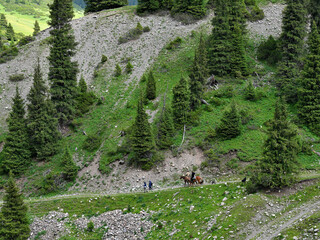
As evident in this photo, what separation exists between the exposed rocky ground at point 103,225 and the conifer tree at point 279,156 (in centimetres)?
1343

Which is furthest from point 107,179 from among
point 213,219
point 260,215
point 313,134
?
point 313,134

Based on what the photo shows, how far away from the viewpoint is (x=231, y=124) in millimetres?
43688

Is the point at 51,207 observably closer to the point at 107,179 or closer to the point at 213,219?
the point at 107,179

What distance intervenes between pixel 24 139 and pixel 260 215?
127 ft

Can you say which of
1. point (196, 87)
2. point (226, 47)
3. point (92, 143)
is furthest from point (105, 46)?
point (92, 143)

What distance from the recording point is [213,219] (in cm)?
2759

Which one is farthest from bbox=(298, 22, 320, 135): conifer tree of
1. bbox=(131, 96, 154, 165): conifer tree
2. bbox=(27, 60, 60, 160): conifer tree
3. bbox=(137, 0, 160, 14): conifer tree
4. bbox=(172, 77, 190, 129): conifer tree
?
bbox=(137, 0, 160, 14): conifer tree

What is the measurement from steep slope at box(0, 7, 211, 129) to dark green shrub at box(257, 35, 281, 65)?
66.4ft

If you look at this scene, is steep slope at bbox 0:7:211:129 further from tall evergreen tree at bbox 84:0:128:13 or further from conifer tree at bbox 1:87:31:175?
conifer tree at bbox 1:87:31:175

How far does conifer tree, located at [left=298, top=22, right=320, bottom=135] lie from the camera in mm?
43750

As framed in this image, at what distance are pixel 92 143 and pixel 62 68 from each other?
15.2 m

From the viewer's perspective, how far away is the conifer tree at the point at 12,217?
1134 inches

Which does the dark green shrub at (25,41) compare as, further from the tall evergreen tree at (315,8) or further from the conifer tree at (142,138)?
the tall evergreen tree at (315,8)

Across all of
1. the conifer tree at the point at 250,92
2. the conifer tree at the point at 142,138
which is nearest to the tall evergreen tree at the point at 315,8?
the conifer tree at the point at 250,92
